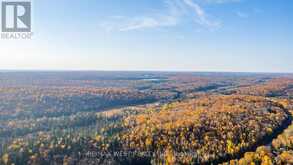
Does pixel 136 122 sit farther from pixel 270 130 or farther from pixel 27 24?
pixel 27 24

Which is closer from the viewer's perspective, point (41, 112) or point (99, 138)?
point (99, 138)

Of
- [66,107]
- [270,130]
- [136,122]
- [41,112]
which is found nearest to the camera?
[270,130]

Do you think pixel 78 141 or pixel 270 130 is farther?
pixel 270 130

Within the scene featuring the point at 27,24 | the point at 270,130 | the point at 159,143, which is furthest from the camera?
the point at 270,130

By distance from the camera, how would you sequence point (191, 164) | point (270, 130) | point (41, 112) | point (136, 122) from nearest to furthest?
point (191, 164)
point (270, 130)
point (136, 122)
point (41, 112)

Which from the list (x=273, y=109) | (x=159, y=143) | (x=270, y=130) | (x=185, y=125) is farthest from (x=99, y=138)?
(x=273, y=109)

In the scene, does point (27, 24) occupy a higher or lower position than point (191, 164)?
higher

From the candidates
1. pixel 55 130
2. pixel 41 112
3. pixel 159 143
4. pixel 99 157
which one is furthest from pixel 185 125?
pixel 41 112

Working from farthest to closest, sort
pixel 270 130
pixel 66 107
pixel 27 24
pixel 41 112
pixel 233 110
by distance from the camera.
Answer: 1. pixel 66 107
2. pixel 41 112
3. pixel 233 110
4. pixel 270 130
5. pixel 27 24

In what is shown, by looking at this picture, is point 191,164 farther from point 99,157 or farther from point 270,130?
point 270,130
